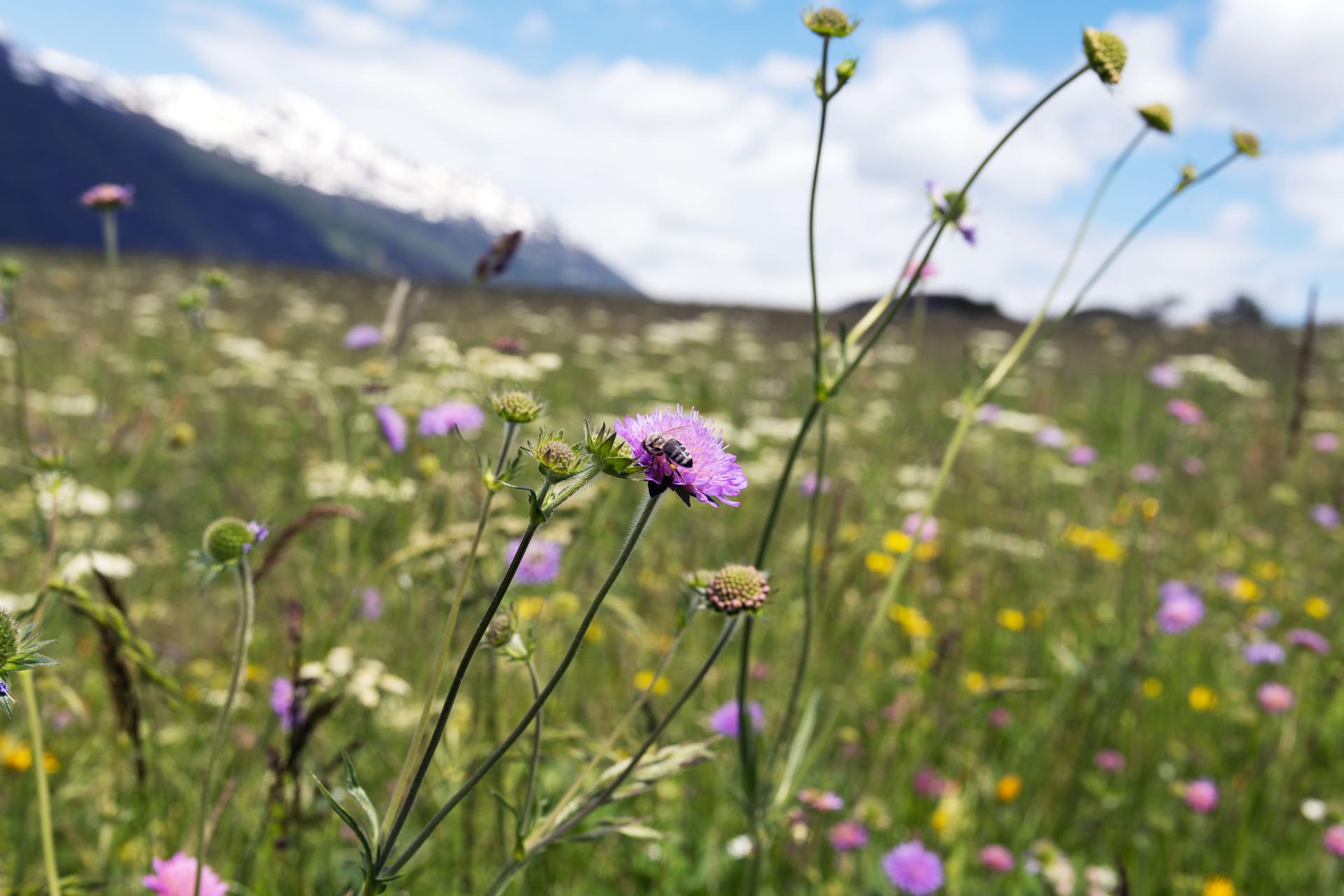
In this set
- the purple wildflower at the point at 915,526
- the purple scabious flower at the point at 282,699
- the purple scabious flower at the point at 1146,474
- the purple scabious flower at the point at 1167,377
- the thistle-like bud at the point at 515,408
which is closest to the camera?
the thistle-like bud at the point at 515,408

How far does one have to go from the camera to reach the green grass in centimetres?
190

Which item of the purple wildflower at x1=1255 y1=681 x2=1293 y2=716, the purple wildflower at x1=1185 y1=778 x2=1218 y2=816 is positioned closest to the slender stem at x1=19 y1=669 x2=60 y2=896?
the purple wildflower at x1=1185 y1=778 x2=1218 y2=816

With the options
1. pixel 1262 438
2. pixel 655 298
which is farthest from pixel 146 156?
pixel 1262 438

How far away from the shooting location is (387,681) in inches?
71.2

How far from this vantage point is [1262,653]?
3061 millimetres

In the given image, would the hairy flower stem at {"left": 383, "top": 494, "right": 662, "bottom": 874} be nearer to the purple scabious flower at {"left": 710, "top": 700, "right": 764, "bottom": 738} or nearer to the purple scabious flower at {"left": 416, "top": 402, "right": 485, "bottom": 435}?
the purple scabious flower at {"left": 710, "top": 700, "right": 764, "bottom": 738}

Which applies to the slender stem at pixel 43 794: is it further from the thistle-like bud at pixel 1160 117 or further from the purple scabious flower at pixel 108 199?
the thistle-like bud at pixel 1160 117

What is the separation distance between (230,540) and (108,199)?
1.66 m

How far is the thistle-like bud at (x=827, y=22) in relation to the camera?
1.21m

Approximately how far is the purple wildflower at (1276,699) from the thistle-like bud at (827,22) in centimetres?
276

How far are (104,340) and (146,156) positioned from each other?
162549 mm

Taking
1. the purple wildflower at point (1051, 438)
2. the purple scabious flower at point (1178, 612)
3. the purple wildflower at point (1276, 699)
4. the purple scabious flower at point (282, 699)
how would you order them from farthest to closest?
the purple wildflower at point (1051, 438)
the purple scabious flower at point (1178, 612)
the purple wildflower at point (1276, 699)
the purple scabious flower at point (282, 699)

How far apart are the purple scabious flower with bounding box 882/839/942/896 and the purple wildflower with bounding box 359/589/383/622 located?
1652 mm

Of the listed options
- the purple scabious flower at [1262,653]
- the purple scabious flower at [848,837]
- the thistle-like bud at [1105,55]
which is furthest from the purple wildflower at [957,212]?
the purple scabious flower at [1262,653]
